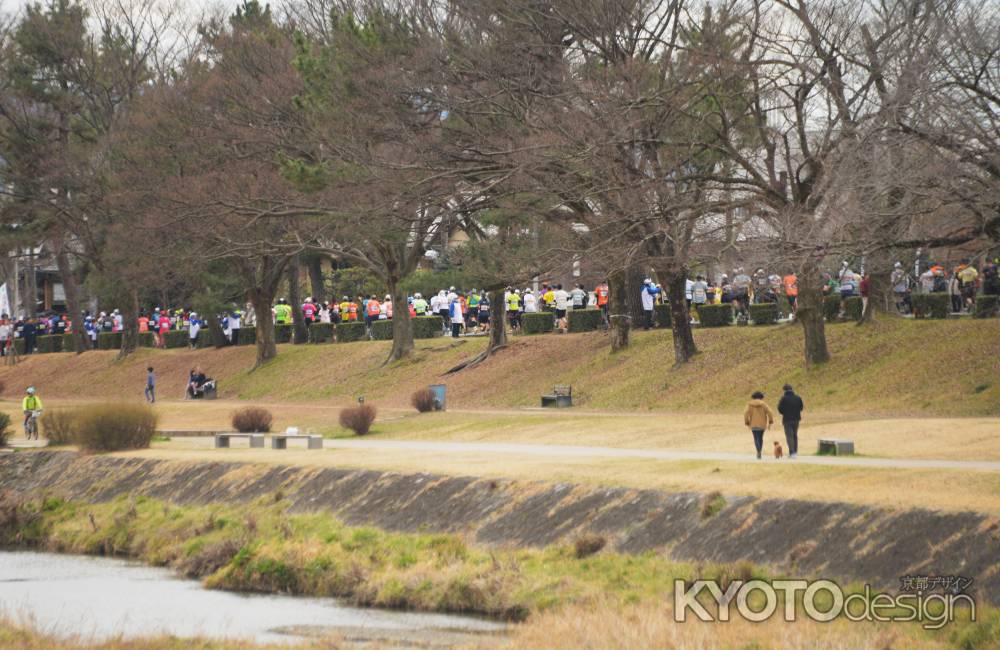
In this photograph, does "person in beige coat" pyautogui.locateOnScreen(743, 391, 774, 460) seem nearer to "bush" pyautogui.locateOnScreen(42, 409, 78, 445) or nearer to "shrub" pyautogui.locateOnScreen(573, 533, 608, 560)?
"shrub" pyautogui.locateOnScreen(573, 533, 608, 560)

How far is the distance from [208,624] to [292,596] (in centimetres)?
308

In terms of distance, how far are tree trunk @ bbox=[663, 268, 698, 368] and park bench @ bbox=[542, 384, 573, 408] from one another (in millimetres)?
3235

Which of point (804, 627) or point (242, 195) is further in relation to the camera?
point (242, 195)

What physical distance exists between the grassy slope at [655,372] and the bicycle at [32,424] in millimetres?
11531

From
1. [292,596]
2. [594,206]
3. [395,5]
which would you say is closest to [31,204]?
[395,5]

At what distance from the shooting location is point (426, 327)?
59469mm

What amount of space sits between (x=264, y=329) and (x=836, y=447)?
126 feet

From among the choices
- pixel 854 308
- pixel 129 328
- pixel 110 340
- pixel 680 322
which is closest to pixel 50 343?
pixel 110 340

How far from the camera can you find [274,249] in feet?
167

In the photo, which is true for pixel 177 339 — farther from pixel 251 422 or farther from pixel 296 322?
pixel 251 422

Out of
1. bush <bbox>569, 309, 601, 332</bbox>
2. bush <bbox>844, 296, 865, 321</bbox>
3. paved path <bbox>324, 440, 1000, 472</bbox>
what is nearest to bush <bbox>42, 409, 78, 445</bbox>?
paved path <bbox>324, 440, 1000, 472</bbox>

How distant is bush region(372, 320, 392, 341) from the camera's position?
196ft

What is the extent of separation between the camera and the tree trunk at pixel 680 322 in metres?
41.9

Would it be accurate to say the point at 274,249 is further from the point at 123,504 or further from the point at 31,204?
the point at 123,504
